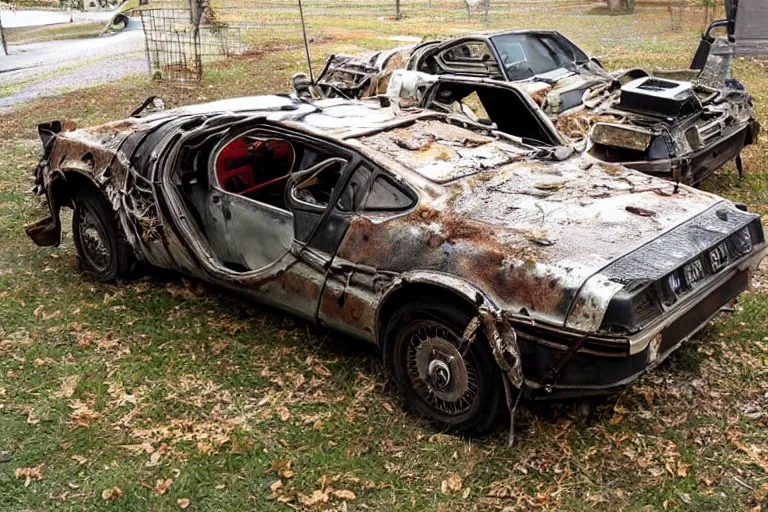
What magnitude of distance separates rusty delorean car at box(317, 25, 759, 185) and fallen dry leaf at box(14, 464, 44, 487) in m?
4.25

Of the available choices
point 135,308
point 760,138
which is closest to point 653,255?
point 135,308

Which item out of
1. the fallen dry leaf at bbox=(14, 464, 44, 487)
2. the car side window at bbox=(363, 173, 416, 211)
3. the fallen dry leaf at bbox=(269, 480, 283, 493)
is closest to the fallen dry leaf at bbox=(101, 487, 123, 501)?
the fallen dry leaf at bbox=(14, 464, 44, 487)

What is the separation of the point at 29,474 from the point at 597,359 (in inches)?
121

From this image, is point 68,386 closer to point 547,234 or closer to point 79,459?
point 79,459

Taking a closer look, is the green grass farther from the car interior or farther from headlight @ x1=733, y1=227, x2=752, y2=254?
headlight @ x1=733, y1=227, x2=752, y2=254

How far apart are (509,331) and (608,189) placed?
1477 mm

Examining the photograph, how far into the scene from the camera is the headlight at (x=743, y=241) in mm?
4363

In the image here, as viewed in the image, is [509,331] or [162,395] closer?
[509,331]

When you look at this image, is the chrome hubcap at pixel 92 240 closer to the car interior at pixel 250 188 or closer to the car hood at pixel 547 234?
the car interior at pixel 250 188

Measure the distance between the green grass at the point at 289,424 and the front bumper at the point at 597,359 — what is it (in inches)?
19.7

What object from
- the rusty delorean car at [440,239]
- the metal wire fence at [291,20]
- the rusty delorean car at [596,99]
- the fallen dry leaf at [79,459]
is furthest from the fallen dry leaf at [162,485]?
the metal wire fence at [291,20]

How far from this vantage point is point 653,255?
12.8 ft

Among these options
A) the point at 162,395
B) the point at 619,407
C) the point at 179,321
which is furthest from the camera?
the point at 179,321

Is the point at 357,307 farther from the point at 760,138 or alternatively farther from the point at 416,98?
the point at 760,138
